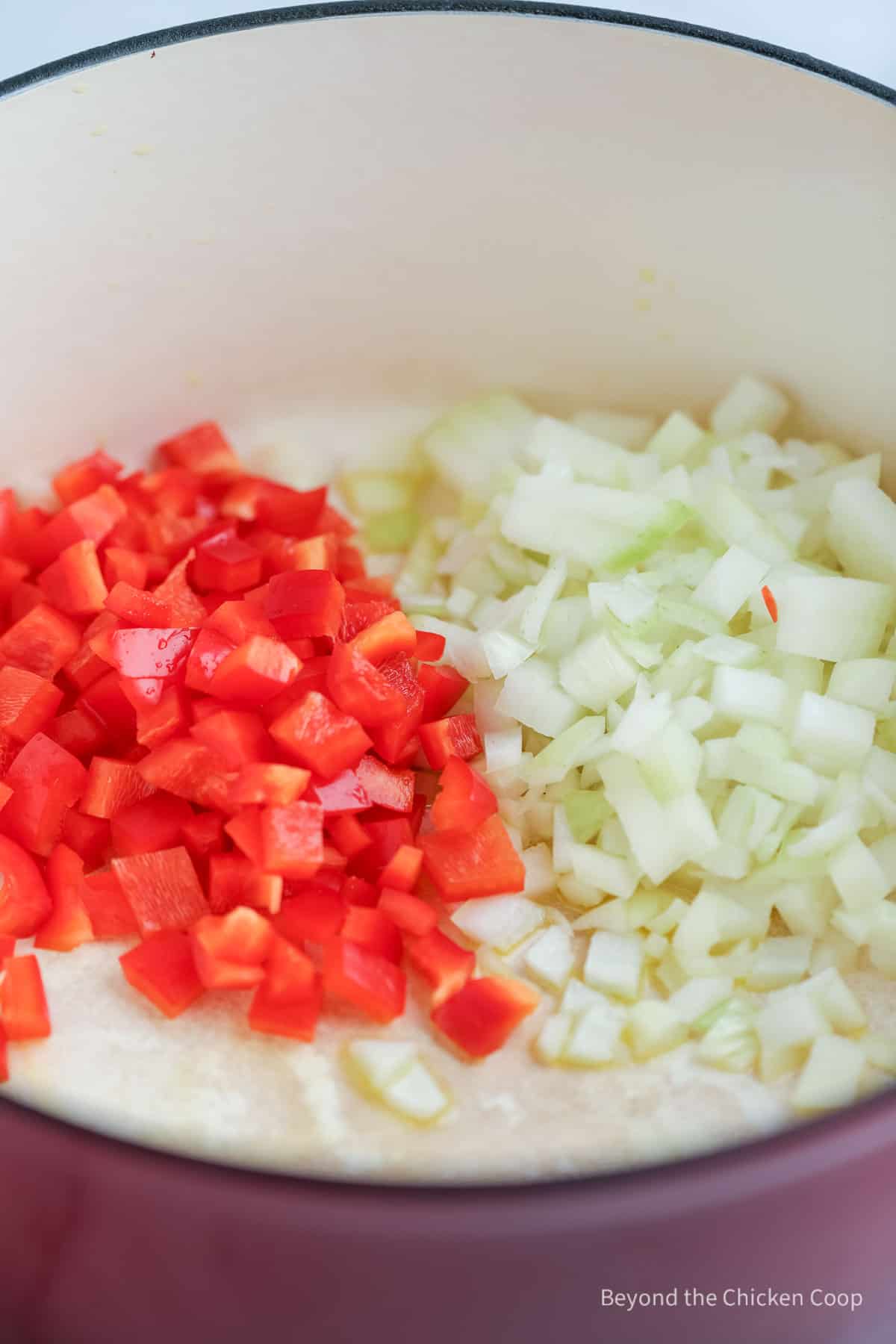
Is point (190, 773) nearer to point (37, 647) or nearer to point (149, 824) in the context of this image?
point (149, 824)

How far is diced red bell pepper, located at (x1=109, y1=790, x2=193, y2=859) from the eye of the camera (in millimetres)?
1173

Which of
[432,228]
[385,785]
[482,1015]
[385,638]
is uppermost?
[432,228]

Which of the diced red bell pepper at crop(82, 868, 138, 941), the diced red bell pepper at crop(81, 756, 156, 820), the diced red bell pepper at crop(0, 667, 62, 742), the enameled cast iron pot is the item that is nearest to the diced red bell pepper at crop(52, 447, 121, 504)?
the enameled cast iron pot

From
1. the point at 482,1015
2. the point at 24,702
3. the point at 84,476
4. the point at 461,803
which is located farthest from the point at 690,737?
the point at 84,476

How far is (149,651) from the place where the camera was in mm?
1221

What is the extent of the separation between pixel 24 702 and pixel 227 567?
0.27 meters

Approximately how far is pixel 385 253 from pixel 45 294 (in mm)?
412

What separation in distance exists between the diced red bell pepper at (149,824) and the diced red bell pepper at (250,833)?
0.27 feet

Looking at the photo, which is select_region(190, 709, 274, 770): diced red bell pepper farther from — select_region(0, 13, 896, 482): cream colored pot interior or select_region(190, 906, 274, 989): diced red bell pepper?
select_region(0, 13, 896, 482): cream colored pot interior

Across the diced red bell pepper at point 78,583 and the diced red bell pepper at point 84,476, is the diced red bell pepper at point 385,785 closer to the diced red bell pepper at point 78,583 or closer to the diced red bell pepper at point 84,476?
the diced red bell pepper at point 78,583

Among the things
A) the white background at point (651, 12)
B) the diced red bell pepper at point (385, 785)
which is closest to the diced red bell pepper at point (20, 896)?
the diced red bell pepper at point (385, 785)

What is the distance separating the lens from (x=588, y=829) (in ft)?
3.93

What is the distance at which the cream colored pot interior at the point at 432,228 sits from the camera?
4.50 feet

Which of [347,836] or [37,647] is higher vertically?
[37,647]
